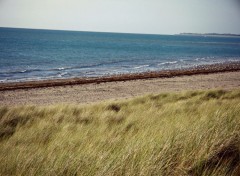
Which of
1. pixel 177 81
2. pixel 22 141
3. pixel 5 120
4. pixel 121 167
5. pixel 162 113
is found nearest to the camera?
pixel 121 167

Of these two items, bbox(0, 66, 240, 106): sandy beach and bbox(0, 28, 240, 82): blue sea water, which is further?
bbox(0, 28, 240, 82): blue sea water

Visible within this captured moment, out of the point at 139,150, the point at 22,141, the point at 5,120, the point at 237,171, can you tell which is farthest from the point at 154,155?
the point at 5,120

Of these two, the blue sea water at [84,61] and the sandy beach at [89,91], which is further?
the blue sea water at [84,61]

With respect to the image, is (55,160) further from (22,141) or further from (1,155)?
(22,141)

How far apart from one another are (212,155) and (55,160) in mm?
2107

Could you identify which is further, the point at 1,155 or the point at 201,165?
the point at 1,155

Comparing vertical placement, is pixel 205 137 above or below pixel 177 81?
above

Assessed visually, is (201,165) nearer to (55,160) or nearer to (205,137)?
(205,137)

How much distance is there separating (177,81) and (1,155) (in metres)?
20.7

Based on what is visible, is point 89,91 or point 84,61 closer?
point 89,91

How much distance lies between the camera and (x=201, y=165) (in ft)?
9.73

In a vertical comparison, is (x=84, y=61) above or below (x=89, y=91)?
below

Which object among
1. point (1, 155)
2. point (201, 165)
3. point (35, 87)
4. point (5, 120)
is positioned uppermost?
point (201, 165)

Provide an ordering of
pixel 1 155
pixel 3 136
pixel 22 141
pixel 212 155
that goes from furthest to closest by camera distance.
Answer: pixel 3 136, pixel 22 141, pixel 1 155, pixel 212 155
